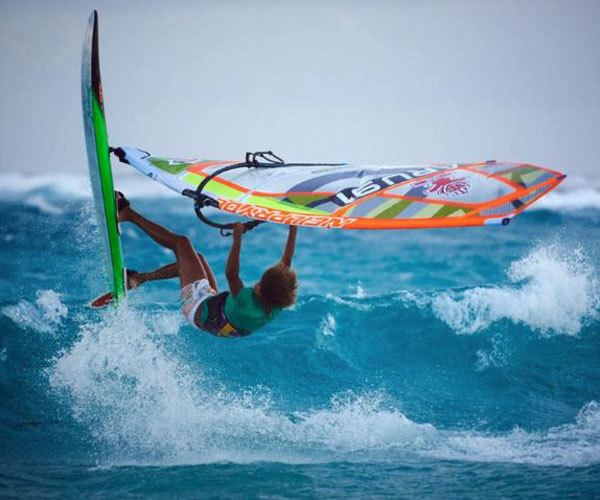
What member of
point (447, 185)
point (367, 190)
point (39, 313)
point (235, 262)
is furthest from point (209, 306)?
point (39, 313)

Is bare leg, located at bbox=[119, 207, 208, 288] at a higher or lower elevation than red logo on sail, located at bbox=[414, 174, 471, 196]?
lower

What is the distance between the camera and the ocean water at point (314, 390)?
435 cm

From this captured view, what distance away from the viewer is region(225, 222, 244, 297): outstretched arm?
12.6ft

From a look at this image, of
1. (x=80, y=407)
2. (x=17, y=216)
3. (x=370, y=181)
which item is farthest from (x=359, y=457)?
(x=17, y=216)

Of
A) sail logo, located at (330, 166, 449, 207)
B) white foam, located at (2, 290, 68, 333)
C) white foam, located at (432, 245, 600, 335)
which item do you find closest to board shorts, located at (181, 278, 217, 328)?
sail logo, located at (330, 166, 449, 207)

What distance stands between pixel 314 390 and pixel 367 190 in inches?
97.4

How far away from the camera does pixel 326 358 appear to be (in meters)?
6.92

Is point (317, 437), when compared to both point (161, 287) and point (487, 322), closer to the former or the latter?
point (487, 322)

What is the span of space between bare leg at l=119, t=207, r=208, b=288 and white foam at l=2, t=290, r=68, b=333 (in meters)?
3.05

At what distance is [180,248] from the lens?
4.48 meters

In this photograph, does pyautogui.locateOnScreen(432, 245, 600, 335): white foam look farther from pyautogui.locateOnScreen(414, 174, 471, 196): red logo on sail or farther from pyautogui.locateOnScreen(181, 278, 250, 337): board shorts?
pyautogui.locateOnScreen(181, 278, 250, 337): board shorts

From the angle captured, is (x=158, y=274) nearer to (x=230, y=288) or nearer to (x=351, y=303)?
(x=230, y=288)

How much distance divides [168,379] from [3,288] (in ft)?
13.8

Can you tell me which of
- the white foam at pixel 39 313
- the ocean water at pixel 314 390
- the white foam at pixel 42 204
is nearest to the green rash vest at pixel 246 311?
the ocean water at pixel 314 390
